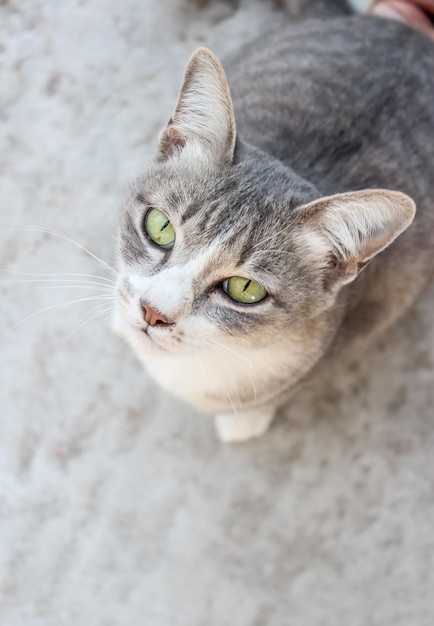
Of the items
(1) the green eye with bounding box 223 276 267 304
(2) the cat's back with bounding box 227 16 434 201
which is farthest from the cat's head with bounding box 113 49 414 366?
(2) the cat's back with bounding box 227 16 434 201

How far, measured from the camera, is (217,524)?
1996 millimetres

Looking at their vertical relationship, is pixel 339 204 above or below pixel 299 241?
above

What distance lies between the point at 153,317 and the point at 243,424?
32.4 inches

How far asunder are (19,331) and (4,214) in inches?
17.3

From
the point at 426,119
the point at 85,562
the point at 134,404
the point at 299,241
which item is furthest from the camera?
the point at 134,404

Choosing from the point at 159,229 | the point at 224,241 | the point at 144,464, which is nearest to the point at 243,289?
the point at 224,241

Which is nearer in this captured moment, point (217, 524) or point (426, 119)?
point (426, 119)

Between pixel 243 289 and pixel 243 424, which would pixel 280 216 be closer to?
pixel 243 289

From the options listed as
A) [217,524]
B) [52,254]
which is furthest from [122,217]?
[217,524]

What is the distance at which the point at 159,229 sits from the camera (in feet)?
4.42

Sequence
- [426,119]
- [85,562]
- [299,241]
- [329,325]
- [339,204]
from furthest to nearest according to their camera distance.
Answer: [85,562], [426,119], [329,325], [299,241], [339,204]

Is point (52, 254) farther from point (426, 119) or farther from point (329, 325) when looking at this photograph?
point (426, 119)

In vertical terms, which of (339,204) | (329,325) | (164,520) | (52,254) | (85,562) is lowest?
(85,562)

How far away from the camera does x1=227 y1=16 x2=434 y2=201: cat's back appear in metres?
1.65
